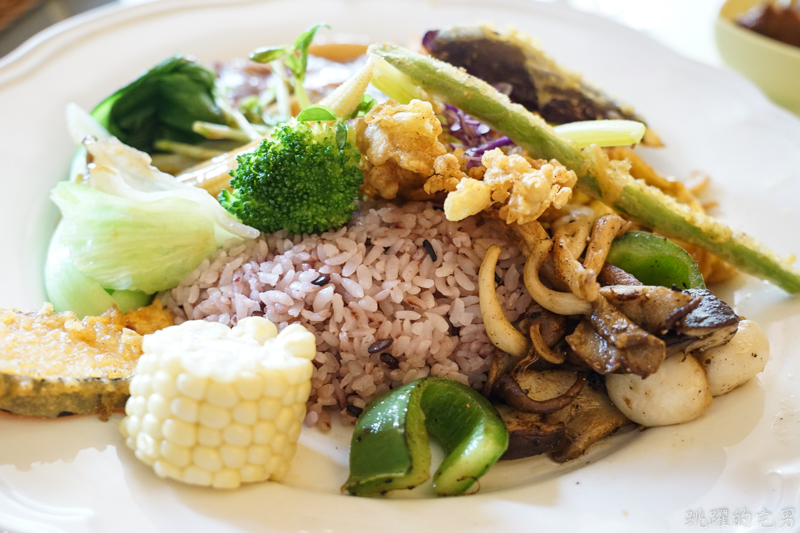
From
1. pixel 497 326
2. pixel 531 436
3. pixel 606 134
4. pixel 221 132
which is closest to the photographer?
pixel 531 436

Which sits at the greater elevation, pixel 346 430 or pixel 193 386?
pixel 193 386

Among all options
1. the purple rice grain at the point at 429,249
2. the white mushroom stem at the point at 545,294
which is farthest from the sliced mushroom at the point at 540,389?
the purple rice grain at the point at 429,249

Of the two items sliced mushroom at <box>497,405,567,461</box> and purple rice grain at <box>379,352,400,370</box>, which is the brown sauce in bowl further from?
purple rice grain at <box>379,352,400,370</box>

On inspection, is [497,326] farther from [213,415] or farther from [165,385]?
[165,385]


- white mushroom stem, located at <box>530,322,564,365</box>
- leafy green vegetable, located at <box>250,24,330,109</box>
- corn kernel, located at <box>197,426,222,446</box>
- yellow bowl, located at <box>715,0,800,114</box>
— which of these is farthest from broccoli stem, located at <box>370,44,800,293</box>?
yellow bowl, located at <box>715,0,800,114</box>

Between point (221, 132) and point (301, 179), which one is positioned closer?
point (301, 179)

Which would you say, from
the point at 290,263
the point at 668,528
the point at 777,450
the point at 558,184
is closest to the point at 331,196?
the point at 290,263

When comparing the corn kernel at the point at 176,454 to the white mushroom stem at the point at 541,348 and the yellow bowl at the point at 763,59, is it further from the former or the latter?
the yellow bowl at the point at 763,59

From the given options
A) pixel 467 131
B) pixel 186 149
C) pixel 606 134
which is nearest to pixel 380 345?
pixel 467 131
